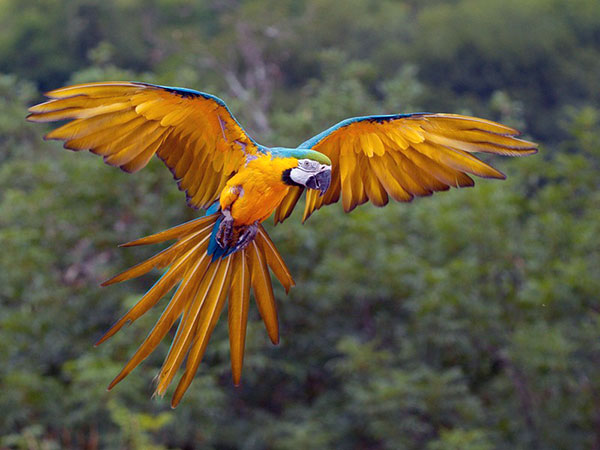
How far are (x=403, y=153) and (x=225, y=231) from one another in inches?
27.3

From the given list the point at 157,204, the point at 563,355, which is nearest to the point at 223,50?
the point at 157,204

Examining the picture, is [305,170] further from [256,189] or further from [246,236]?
[246,236]

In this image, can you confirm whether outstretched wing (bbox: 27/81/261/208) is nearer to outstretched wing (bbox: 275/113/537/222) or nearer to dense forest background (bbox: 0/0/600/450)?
outstretched wing (bbox: 275/113/537/222)

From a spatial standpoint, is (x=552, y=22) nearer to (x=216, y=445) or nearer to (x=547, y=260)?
(x=547, y=260)

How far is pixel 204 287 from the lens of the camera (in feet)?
8.63

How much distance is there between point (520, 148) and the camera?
2.56 m

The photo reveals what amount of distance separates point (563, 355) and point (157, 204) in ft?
10.6

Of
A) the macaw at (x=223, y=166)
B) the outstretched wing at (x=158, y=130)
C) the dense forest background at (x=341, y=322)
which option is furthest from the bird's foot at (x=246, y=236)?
the dense forest background at (x=341, y=322)

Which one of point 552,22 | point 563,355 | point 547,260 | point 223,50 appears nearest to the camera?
point 563,355

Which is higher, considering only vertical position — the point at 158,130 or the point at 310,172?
the point at 158,130

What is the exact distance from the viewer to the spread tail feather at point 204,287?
2.47 metres

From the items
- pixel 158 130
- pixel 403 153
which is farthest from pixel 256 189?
pixel 403 153

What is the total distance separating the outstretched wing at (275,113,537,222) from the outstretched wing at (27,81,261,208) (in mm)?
277

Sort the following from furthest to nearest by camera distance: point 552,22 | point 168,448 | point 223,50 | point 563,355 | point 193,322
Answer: point 552,22
point 223,50
point 168,448
point 563,355
point 193,322
